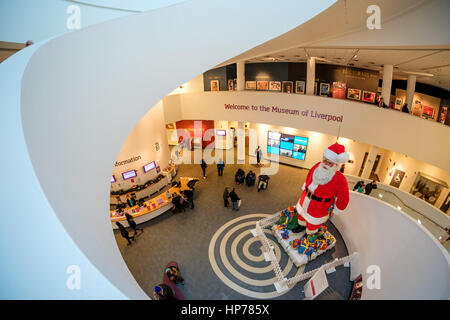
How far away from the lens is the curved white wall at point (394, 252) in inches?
149

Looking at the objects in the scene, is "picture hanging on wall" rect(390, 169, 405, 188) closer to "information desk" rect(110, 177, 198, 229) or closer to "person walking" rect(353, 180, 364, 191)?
"person walking" rect(353, 180, 364, 191)

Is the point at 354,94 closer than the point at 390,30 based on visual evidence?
No

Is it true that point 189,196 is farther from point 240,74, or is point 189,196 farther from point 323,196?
point 240,74

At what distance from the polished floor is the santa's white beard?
3.17 meters

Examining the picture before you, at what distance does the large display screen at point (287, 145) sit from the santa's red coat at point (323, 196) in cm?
674

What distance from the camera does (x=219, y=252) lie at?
7492 millimetres

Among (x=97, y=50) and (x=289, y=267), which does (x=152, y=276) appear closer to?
(x=289, y=267)

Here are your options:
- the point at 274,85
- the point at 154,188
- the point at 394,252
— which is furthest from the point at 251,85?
the point at 394,252

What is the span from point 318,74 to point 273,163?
6.13m

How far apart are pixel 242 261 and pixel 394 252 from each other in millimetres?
4283

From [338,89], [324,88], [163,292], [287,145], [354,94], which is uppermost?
[324,88]

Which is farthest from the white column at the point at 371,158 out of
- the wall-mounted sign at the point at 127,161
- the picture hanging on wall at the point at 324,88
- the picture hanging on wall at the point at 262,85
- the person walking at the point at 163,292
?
the wall-mounted sign at the point at 127,161

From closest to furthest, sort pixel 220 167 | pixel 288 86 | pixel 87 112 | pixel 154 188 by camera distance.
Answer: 1. pixel 87 112
2. pixel 154 188
3. pixel 220 167
4. pixel 288 86

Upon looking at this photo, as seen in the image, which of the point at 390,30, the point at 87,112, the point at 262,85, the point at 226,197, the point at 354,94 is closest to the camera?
the point at 87,112
